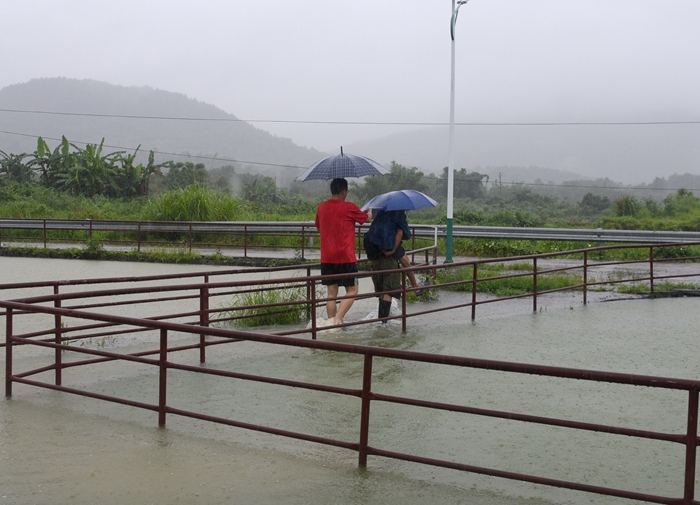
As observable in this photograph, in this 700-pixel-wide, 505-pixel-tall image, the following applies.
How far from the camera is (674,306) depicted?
13.0m

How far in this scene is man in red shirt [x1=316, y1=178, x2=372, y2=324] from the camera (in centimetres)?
952

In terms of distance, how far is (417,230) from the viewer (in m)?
23.5

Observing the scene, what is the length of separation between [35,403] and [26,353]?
269cm

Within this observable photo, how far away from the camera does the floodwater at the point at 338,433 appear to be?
15.5ft

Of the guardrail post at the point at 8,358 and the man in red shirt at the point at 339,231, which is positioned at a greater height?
the man in red shirt at the point at 339,231

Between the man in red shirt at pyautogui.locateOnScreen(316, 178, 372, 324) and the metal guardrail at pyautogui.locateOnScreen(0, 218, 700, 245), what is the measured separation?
Result: 11348 mm

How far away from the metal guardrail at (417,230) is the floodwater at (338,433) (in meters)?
12.9

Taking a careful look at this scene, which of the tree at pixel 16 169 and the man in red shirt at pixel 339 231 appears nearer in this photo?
the man in red shirt at pixel 339 231

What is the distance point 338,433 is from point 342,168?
5.02 m

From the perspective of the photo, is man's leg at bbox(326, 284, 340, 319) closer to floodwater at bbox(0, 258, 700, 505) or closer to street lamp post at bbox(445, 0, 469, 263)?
floodwater at bbox(0, 258, 700, 505)

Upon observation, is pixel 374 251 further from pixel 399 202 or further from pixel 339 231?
pixel 339 231

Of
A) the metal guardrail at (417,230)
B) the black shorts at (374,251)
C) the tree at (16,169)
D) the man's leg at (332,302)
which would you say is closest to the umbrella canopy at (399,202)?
the black shorts at (374,251)

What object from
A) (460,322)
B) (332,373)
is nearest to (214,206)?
(460,322)

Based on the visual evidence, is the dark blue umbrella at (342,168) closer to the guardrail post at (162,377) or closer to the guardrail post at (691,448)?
the guardrail post at (162,377)
